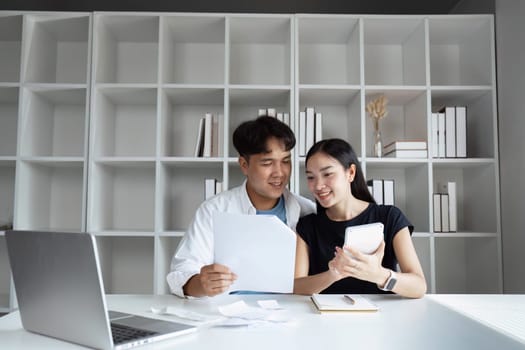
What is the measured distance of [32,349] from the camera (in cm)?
86

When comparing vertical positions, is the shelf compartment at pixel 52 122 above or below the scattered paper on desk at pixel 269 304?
above

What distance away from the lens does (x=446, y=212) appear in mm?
2578

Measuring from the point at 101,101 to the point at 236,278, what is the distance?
174cm

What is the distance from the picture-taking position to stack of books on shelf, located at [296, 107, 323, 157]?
2.57 metres

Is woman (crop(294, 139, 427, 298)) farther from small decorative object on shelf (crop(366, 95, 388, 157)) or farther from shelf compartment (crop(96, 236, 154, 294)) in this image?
shelf compartment (crop(96, 236, 154, 294))

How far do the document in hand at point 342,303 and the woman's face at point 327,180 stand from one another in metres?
0.45

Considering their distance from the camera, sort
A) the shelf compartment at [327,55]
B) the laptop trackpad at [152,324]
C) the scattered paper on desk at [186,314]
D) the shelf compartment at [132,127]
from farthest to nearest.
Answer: the shelf compartment at [132,127] → the shelf compartment at [327,55] → the scattered paper on desk at [186,314] → the laptop trackpad at [152,324]

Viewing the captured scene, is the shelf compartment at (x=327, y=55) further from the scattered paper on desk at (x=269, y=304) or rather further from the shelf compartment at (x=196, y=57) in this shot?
the scattered paper on desk at (x=269, y=304)

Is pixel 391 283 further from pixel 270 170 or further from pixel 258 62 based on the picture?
pixel 258 62

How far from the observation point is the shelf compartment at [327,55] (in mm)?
2746

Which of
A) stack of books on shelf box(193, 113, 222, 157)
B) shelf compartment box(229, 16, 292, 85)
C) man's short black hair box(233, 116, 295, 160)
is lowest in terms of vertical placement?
man's short black hair box(233, 116, 295, 160)

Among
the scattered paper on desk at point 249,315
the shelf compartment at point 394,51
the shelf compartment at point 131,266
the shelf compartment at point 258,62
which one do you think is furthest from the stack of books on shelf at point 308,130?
the scattered paper on desk at point 249,315

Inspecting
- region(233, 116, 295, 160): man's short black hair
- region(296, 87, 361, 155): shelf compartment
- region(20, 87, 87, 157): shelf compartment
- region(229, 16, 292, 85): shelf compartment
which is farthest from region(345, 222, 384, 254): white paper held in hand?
region(20, 87, 87, 157): shelf compartment

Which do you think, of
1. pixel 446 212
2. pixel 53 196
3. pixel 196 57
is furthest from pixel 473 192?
pixel 53 196
